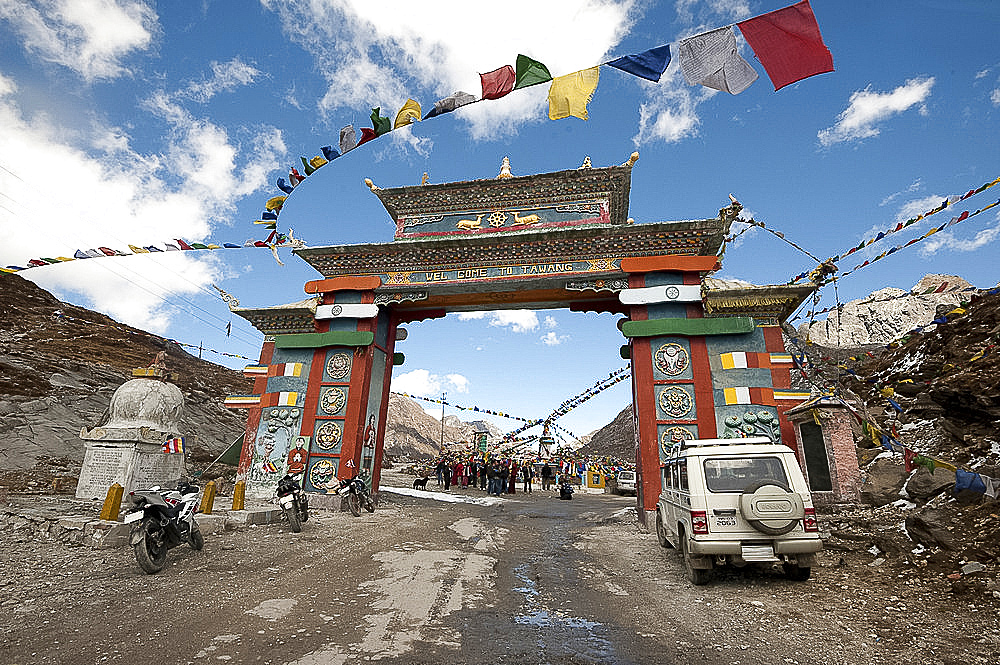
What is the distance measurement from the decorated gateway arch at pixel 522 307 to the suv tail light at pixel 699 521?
18.5 ft

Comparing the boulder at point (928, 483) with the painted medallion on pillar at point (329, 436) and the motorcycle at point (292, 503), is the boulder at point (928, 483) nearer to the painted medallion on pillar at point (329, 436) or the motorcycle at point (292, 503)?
the motorcycle at point (292, 503)

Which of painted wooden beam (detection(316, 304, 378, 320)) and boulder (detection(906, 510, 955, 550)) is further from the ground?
painted wooden beam (detection(316, 304, 378, 320))

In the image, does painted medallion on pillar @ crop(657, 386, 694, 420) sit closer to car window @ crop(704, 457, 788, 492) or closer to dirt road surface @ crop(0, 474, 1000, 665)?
dirt road surface @ crop(0, 474, 1000, 665)

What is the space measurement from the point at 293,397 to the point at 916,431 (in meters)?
16.2

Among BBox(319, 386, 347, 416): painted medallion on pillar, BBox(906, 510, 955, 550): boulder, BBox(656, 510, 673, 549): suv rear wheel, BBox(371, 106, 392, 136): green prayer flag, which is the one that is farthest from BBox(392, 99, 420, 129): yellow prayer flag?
BBox(906, 510, 955, 550): boulder

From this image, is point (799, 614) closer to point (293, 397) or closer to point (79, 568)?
point (79, 568)

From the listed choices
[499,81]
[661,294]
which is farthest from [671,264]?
[499,81]

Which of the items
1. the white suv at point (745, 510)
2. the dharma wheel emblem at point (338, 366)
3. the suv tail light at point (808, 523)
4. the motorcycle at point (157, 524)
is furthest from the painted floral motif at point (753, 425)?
the motorcycle at point (157, 524)

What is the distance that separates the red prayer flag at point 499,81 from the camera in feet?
28.2

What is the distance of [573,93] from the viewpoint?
8.45 meters

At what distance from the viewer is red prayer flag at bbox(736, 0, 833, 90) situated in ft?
22.4

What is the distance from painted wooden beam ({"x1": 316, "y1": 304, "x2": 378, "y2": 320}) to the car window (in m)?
11.1

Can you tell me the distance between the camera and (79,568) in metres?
6.02

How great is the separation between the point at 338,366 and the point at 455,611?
10.8 metres
